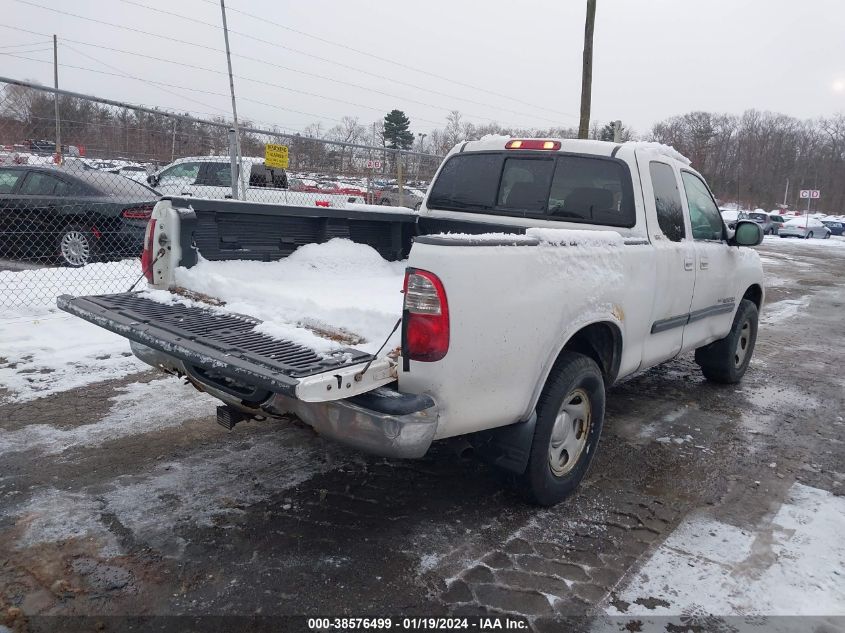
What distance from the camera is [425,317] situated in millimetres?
2615

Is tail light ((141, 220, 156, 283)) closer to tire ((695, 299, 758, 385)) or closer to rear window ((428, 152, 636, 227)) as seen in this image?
rear window ((428, 152, 636, 227))

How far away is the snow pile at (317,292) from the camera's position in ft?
10.00

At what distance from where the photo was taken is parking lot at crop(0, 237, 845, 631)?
273 cm

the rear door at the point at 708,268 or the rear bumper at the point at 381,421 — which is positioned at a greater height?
the rear door at the point at 708,268

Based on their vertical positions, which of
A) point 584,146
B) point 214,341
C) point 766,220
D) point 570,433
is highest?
point 766,220

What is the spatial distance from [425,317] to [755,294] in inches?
194

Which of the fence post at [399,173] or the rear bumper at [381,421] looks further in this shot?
the fence post at [399,173]

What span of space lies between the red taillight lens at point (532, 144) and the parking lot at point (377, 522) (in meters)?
2.11

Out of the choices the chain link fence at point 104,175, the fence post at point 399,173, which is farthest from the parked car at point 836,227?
the chain link fence at point 104,175

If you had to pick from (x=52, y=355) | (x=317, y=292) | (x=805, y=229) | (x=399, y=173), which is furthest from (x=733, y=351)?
(x=805, y=229)

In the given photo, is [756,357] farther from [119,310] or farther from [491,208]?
[119,310]

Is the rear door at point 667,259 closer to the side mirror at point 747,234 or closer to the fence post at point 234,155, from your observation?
the side mirror at point 747,234

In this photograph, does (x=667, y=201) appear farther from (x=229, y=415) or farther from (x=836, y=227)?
(x=836, y=227)

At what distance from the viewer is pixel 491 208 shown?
4797 mm
